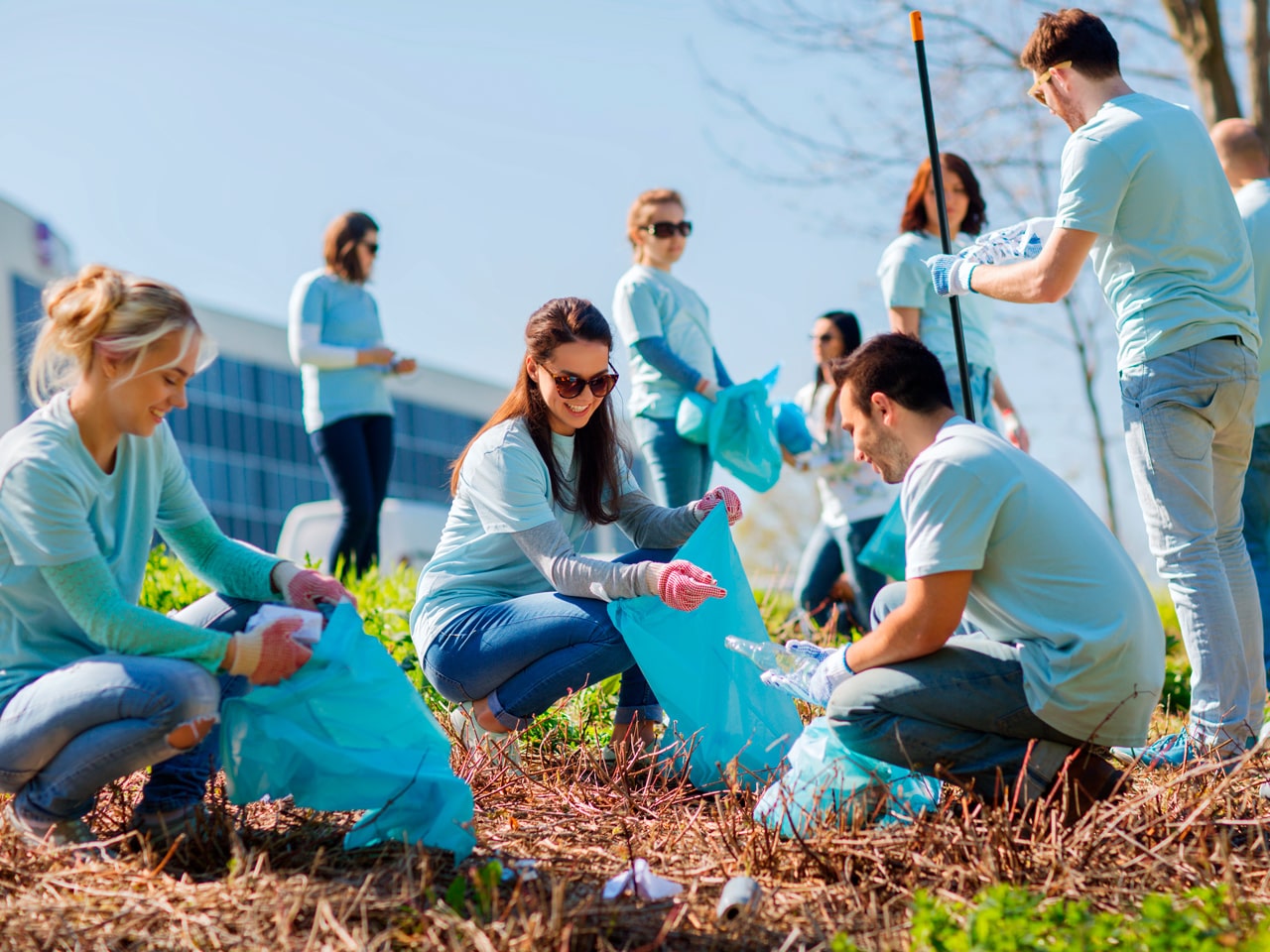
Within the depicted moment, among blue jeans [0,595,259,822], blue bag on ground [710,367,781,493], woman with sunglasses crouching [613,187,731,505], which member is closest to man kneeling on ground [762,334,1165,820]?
blue jeans [0,595,259,822]

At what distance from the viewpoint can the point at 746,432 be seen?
462 cm

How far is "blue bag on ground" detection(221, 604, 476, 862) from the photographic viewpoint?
2.46 metres

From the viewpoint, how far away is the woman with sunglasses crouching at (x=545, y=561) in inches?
121

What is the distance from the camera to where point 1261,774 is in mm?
2945

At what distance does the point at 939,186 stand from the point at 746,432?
1.13m

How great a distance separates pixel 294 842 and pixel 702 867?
87 cm

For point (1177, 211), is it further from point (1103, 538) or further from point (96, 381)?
point (96, 381)

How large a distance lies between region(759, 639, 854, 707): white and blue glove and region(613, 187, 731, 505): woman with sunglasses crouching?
5.86 ft

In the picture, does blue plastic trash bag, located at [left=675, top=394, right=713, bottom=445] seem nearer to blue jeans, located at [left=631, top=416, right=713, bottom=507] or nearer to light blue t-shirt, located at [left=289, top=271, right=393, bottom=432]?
blue jeans, located at [left=631, top=416, right=713, bottom=507]

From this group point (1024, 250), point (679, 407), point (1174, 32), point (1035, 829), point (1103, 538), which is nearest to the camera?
point (1035, 829)

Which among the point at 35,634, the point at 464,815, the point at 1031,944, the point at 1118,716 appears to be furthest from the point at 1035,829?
the point at 35,634

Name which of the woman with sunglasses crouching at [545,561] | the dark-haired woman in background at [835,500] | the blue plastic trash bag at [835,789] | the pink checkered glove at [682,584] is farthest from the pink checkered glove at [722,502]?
the dark-haired woman in background at [835,500]

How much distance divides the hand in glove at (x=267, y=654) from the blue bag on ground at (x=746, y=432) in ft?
7.99

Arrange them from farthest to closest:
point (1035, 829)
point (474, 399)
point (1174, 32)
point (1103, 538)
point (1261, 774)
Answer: point (474, 399) < point (1174, 32) < point (1261, 774) < point (1103, 538) < point (1035, 829)
